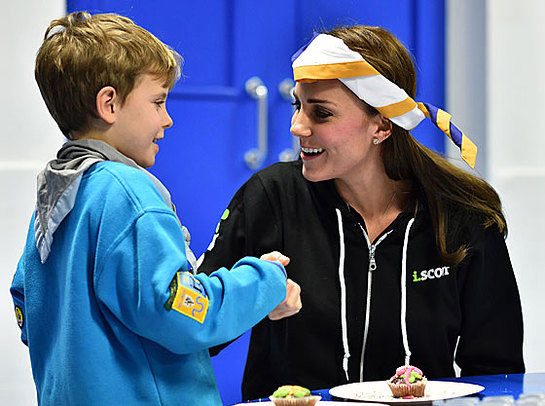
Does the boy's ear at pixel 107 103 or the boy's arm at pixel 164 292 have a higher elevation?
the boy's ear at pixel 107 103

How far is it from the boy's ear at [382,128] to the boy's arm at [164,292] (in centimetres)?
95

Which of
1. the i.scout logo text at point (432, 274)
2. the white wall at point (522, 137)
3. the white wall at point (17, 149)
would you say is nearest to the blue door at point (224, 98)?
the white wall at point (17, 149)

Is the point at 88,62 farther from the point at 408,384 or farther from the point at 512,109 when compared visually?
the point at 512,109

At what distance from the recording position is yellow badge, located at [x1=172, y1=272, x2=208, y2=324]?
54.5 inches

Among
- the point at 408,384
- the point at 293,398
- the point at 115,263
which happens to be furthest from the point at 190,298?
the point at 408,384

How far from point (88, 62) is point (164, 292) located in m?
0.44

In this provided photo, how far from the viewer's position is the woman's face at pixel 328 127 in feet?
7.32

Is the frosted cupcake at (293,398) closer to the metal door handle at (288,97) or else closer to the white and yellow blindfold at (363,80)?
the white and yellow blindfold at (363,80)

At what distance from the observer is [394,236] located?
221cm

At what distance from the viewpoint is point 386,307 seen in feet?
7.13

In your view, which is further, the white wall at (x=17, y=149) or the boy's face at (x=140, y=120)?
the white wall at (x=17, y=149)

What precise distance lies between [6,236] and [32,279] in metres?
1.71

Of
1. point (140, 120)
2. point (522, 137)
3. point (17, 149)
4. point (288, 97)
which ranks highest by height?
point (140, 120)

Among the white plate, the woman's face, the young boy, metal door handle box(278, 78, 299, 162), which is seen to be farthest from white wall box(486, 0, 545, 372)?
the young boy
